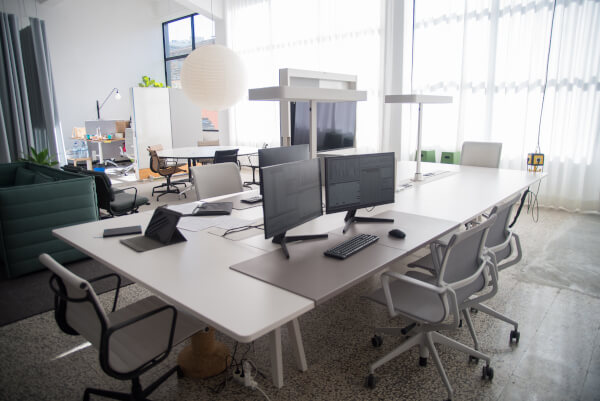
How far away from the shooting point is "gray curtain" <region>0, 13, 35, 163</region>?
22.4 ft

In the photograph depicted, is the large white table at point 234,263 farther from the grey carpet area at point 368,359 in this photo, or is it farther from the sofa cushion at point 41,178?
the sofa cushion at point 41,178

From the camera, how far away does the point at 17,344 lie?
2.47m

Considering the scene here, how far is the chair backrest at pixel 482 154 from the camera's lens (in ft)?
15.1

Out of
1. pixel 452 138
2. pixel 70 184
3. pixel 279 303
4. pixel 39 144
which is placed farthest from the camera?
pixel 39 144

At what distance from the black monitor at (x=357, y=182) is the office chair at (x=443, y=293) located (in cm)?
A: 50

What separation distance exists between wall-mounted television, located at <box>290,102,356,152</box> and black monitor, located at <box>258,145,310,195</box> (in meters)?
A: 0.33

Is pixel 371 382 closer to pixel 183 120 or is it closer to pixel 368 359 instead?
pixel 368 359

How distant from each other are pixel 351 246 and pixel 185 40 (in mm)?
10732

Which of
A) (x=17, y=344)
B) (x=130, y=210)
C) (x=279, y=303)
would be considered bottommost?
(x=17, y=344)

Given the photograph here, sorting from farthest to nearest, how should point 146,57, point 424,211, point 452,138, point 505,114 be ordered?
point 146,57 → point 452,138 → point 505,114 → point 424,211

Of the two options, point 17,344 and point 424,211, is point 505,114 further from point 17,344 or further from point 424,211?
point 17,344

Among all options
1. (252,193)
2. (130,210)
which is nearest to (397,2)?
(252,193)

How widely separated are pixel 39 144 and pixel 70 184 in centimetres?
510

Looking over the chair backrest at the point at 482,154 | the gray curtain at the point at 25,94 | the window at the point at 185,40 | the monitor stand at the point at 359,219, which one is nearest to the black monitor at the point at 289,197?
the monitor stand at the point at 359,219
